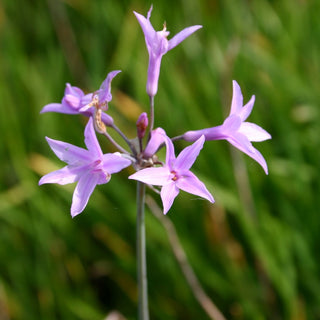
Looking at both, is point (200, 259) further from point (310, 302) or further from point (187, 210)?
point (310, 302)

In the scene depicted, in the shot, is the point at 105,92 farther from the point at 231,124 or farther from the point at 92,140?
the point at 231,124

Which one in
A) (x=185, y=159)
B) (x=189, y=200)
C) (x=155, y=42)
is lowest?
(x=189, y=200)

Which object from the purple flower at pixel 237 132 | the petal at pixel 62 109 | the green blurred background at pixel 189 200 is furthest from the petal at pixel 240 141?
the green blurred background at pixel 189 200

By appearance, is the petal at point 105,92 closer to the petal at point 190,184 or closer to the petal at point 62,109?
the petal at point 62,109

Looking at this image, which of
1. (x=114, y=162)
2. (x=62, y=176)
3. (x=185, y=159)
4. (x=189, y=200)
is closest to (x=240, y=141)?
(x=185, y=159)

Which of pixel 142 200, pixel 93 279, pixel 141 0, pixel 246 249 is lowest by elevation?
pixel 246 249

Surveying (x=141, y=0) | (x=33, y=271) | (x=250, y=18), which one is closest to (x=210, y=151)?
(x=33, y=271)
